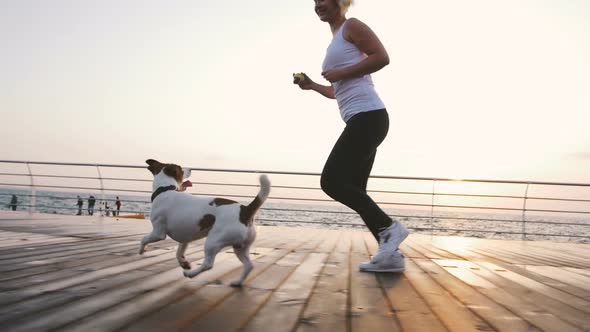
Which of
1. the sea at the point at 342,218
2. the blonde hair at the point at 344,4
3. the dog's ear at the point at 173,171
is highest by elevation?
the blonde hair at the point at 344,4

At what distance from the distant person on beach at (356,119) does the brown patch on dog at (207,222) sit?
0.75 meters

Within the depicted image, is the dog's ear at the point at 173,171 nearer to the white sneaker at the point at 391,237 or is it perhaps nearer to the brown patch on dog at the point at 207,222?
the brown patch on dog at the point at 207,222

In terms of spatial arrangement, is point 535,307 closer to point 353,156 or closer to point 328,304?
point 328,304

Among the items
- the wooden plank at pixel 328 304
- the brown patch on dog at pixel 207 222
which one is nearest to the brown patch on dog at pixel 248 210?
the brown patch on dog at pixel 207 222

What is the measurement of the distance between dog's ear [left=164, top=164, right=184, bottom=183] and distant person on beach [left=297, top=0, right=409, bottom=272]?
75cm

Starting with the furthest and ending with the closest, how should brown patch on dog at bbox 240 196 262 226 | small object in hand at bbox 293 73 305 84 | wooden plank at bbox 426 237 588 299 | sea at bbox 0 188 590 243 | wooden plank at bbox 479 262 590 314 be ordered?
sea at bbox 0 188 590 243, small object in hand at bbox 293 73 305 84, wooden plank at bbox 426 237 588 299, brown patch on dog at bbox 240 196 262 226, wooden plank at bbox 479 262 590 314

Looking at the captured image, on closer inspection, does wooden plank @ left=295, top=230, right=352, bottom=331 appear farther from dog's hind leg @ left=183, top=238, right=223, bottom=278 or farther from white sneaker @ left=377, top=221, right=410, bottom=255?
dog's hind leg @ left=183, top=238, right=223, bottom=278

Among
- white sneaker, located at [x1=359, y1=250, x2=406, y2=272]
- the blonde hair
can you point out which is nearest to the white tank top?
the blonde hair

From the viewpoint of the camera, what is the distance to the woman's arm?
2348 mm

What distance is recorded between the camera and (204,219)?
192cm

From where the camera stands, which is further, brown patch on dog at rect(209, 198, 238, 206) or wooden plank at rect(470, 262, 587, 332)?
brown patch on dog at rect(209, 198, 238, 206)

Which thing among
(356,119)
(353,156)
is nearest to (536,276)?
(353,156)

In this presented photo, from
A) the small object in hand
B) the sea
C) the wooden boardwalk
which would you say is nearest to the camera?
the wooden boardwalk

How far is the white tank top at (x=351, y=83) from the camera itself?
2.43 m
